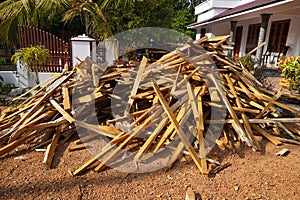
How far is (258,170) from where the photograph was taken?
7.11 ft

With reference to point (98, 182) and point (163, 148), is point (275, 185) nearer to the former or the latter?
point (163, 148)

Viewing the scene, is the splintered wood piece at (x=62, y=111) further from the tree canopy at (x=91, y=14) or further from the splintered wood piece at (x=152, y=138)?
the tree canopy at (x=91, y=14)

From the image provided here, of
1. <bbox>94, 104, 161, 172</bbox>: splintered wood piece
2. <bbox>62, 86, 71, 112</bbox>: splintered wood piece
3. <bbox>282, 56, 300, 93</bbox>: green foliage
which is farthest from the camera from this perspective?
<bbox>282, 56, 300, 93</bbox>: green foliage

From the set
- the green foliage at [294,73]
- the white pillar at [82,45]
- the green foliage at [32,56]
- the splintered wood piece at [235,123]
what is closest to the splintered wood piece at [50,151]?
the splintered wood piece at [235,123]

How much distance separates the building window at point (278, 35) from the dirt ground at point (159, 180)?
8823mm

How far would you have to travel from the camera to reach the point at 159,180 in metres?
2.08

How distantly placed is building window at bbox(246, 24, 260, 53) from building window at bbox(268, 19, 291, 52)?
35.6 inches

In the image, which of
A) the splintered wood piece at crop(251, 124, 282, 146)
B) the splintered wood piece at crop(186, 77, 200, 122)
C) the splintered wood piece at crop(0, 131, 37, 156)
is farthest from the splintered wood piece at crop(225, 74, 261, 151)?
the splintered wood piece at crop(0, 131, 37, 156)

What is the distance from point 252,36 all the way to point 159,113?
37.2ft

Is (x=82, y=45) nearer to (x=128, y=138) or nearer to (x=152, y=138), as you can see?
(x=128, y=138)

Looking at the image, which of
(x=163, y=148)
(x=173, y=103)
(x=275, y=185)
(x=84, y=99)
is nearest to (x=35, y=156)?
(x=84, y=99)

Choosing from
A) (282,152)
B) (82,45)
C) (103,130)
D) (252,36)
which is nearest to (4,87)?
(82,45)

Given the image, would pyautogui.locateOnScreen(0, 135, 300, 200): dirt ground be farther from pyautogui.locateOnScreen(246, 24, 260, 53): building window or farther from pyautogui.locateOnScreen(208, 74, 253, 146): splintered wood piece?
pyautogui.locateOnScreen(246, 24, 260, 53): building window

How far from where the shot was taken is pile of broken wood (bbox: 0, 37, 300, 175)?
2438mm
